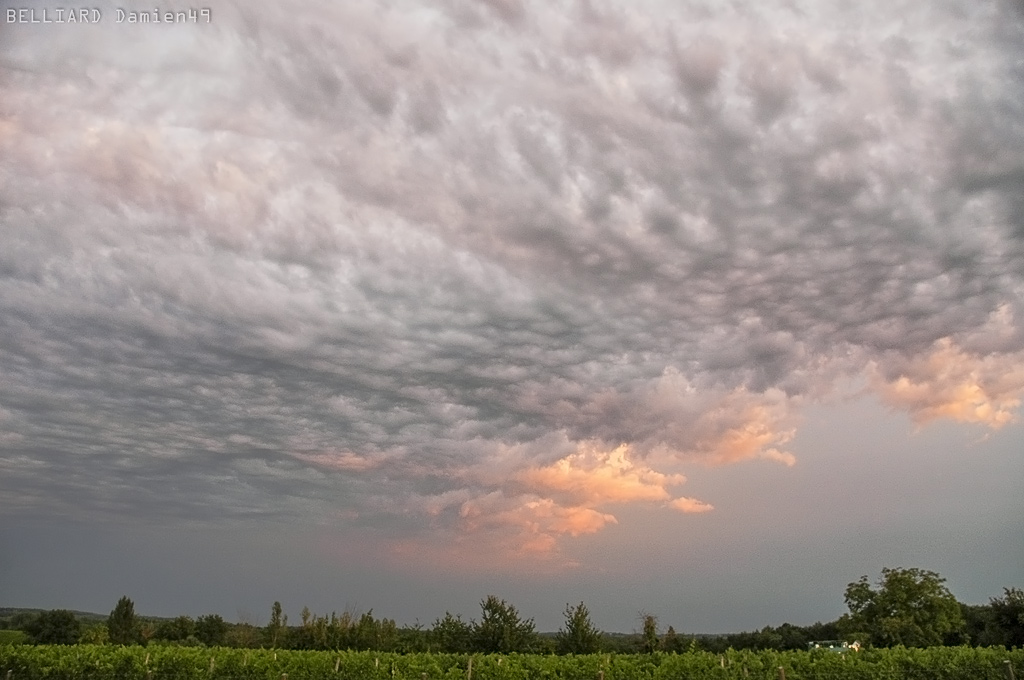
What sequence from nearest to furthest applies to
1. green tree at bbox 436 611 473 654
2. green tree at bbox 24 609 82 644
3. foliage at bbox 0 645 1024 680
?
foliage at bbox 0 645 1024 680 → green tree at bbox 436 611 473 654 → green tree at bbox 24 609 82 644

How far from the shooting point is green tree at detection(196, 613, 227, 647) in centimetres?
6371

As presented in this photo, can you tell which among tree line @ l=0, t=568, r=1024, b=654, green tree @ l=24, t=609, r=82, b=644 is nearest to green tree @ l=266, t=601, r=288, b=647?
tree line @ l=0, t=568, r=1024, b=654

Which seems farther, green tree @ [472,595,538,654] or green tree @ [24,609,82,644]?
green tree @ [24,609,82,644]

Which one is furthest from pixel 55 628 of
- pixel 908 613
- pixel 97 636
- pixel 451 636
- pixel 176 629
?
pixel 908 613

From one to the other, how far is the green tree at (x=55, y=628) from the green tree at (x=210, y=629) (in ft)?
30.8

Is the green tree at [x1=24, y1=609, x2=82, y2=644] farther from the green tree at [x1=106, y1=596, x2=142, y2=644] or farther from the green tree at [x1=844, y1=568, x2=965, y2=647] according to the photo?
the green tree at [x1=844, y1=568, x2=965, y2=647]

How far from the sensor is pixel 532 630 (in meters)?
34.0

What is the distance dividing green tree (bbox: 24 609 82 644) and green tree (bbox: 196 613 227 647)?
9.39m

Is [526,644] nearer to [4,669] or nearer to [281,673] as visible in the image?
[281,673]

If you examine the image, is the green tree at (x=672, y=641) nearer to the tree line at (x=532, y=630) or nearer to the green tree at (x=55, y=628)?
the tree line at (x=532, y=630)

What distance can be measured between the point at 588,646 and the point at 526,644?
Answer: 9.36 feet

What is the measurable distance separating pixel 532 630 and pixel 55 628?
48449 millimetres

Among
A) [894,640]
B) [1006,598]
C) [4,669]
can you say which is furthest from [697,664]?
[1006,598]

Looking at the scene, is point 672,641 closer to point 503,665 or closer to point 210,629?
point 503,665
